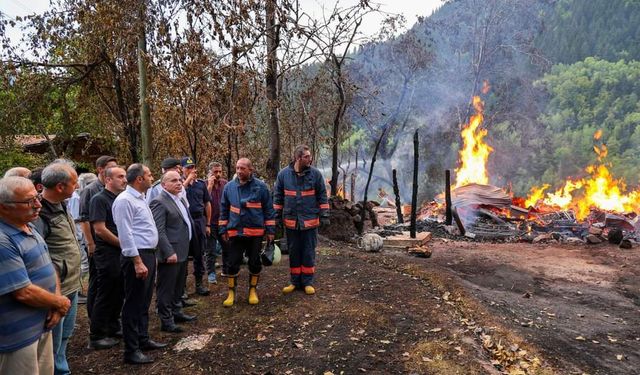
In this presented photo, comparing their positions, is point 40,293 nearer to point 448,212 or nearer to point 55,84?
point 55,84

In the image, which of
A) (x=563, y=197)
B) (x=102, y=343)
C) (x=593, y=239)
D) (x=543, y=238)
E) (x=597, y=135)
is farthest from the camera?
(x=597, y=135)

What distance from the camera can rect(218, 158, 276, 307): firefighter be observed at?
18.5 ft

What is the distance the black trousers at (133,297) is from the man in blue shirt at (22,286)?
1.36m

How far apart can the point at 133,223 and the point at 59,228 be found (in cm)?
72

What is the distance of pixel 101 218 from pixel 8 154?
13382 millimetres

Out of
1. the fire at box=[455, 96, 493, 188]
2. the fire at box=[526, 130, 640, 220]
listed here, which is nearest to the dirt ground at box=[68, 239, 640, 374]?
the fire at box=[526, 130, 640, 220]

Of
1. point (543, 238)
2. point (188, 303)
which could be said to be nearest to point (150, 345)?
point (188, 303)

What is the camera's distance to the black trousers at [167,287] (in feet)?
15.4

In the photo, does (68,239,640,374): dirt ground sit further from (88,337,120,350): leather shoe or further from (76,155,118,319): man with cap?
(76,155,118,319): man with cap

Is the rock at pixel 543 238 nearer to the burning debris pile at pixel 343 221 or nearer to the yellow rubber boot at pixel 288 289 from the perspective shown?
the burning debris pile at pixel 343 221

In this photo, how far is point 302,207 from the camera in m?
6.13

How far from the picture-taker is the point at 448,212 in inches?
586

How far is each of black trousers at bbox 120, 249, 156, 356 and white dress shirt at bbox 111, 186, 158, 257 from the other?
0.43 ft

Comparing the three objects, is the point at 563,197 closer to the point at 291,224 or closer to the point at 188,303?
the point at 291,224
